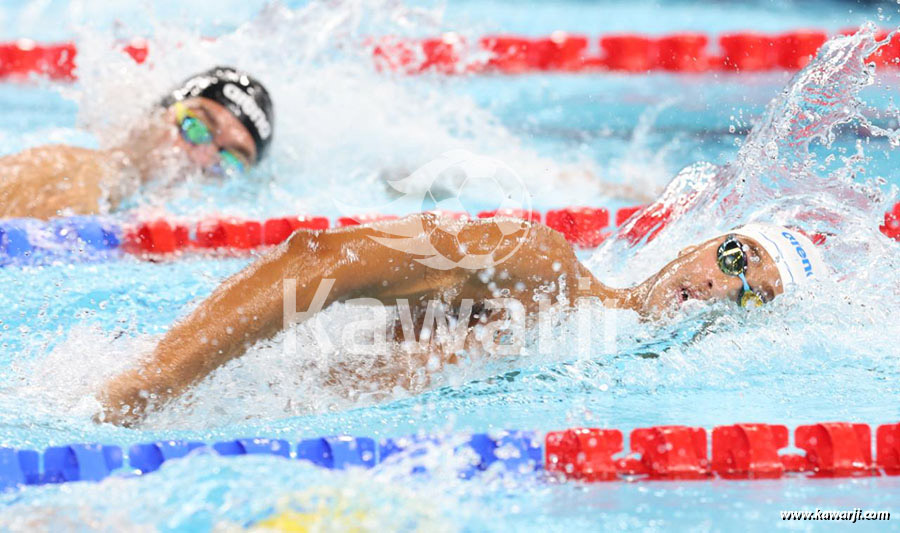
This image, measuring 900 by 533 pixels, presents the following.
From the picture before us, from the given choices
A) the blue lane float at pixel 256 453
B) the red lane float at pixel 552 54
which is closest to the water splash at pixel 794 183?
the blue lane float at pixel 256 453

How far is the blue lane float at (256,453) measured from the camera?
1.88 m

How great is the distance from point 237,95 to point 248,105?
5 cm

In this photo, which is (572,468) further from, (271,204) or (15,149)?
(15,149)

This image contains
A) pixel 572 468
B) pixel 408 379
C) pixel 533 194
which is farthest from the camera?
pixel 533 194

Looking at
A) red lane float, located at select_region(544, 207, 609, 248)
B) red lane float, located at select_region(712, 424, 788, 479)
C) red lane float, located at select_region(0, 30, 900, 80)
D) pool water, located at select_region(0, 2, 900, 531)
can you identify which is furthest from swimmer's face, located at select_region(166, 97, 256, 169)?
red lane float, located at select_region(712, 424, 788, 479)

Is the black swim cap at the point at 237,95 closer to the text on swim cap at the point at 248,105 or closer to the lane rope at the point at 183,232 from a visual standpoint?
the text on swim cap at the point at 248,105

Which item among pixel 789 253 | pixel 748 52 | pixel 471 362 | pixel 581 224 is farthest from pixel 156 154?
pixel 748 52

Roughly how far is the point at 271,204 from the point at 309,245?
6.18 ft

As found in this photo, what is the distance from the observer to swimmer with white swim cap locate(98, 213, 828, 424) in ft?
6.50

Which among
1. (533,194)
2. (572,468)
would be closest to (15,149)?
(533,194)

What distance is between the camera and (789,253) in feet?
7.82

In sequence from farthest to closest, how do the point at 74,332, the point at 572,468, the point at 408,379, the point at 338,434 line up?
the point at 74,332
the point at 408,379
the point at 338,434
the point at 572,468

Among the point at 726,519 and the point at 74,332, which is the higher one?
the point at 74,332

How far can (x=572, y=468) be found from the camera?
1.97 m
